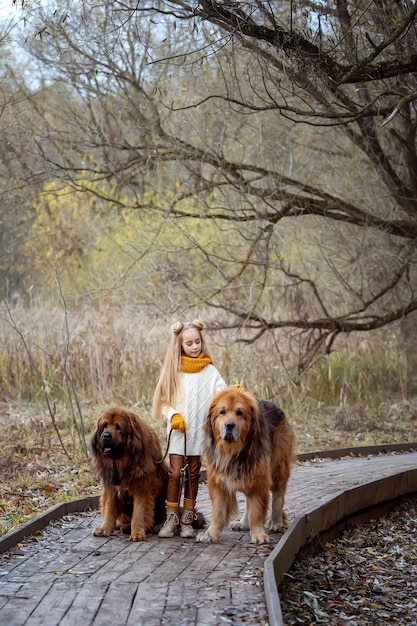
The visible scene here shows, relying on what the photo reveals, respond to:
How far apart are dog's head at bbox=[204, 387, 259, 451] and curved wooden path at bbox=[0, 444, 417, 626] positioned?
0.75m

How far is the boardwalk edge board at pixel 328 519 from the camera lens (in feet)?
16.6

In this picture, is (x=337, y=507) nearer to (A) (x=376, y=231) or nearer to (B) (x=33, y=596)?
(B) (x=33, y=596)

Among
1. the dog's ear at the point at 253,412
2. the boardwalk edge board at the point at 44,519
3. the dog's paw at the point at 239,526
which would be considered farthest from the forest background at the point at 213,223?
the dog's ear at the point at 253,412

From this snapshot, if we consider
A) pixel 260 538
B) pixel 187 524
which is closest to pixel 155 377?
pixel 187 524

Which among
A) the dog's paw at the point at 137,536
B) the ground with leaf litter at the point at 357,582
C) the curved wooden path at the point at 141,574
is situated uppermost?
A: the dog's paw at the point at 137,536

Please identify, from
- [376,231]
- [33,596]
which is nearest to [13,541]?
[33,596]

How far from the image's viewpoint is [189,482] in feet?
23.0

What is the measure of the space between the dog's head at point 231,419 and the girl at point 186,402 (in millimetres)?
413

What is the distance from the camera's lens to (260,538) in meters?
6.44

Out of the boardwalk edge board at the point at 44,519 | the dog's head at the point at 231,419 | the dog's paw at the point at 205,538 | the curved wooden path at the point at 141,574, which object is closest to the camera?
the curved wooden path at the point at 141,574

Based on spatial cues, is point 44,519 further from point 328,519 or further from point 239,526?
point 328,519

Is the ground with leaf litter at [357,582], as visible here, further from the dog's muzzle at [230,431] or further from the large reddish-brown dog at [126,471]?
the large reddish-brown dog at [126,471]

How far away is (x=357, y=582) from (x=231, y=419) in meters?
1.56

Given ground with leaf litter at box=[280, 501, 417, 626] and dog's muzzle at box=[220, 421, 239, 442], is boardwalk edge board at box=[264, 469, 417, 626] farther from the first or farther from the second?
dog's muzzle at box=[220, 421, 239, 442]
